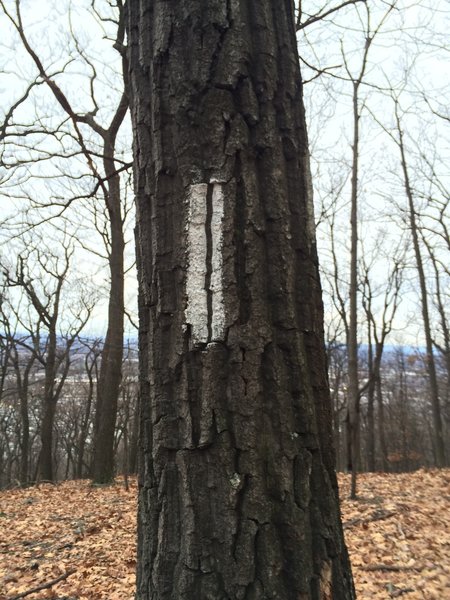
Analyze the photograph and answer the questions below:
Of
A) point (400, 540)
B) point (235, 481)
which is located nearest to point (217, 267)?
point (235, 481)

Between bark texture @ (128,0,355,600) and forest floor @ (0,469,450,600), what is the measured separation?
7.99ft

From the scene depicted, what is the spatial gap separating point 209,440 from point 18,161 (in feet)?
31.4

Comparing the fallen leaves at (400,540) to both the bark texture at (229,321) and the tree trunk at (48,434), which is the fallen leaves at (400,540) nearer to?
the bark texture at (229,321)

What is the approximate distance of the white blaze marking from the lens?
4.38 feet

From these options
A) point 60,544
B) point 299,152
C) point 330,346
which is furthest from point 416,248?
point 299,152

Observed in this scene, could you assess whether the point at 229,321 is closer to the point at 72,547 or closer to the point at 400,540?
the point at 400,540

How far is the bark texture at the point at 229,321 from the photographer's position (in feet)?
4.10

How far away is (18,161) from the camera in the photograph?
30.5ft

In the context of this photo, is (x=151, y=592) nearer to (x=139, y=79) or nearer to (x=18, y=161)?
(x=139, y=79)

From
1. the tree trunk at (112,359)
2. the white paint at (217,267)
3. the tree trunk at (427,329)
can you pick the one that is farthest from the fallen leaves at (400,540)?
the tree trunk at (427,329)

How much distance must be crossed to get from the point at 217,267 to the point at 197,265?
6cm

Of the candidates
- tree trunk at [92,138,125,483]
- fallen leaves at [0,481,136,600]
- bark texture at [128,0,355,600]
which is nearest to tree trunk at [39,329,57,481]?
tree trunk at [92,138,125,483]

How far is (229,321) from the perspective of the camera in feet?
4.35

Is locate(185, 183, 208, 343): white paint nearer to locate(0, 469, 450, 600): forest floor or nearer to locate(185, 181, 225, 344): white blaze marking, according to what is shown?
locate(185, 181, 225, 344): white blaze marking
